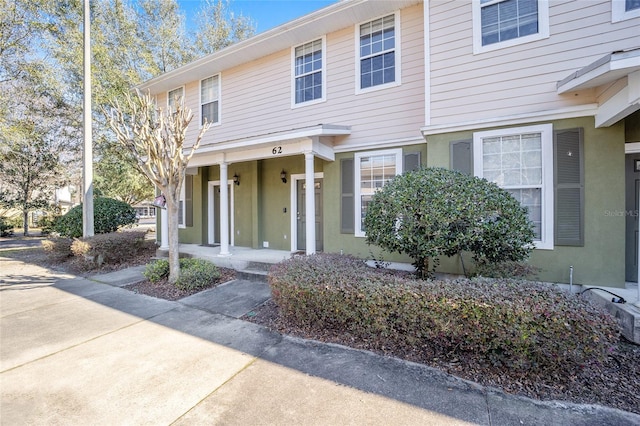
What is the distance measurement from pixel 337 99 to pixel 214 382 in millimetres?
6033

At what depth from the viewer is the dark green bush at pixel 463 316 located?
2.46 metres

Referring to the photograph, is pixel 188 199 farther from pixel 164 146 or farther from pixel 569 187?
pixel 569 187

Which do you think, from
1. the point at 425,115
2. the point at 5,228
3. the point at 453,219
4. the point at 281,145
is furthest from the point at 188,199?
the point at 5,228

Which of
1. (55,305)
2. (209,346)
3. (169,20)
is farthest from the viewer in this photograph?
(169,20)

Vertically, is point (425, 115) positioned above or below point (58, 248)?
above

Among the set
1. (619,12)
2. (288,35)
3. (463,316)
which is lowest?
(463,316)

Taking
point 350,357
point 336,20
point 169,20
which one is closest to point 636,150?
point 350,357

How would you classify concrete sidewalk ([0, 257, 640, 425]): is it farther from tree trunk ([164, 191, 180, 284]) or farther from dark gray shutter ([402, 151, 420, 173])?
dark gray shutter ([402, 151, 420, 173])

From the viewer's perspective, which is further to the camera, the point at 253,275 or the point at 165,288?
the point at 253,275

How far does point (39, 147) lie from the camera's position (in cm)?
1332

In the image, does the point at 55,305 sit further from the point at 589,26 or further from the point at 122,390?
the point at 589,26

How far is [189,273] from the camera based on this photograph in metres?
5.61

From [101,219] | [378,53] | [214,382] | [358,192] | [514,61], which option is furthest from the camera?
[101,219]

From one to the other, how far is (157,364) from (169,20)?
1722cm
